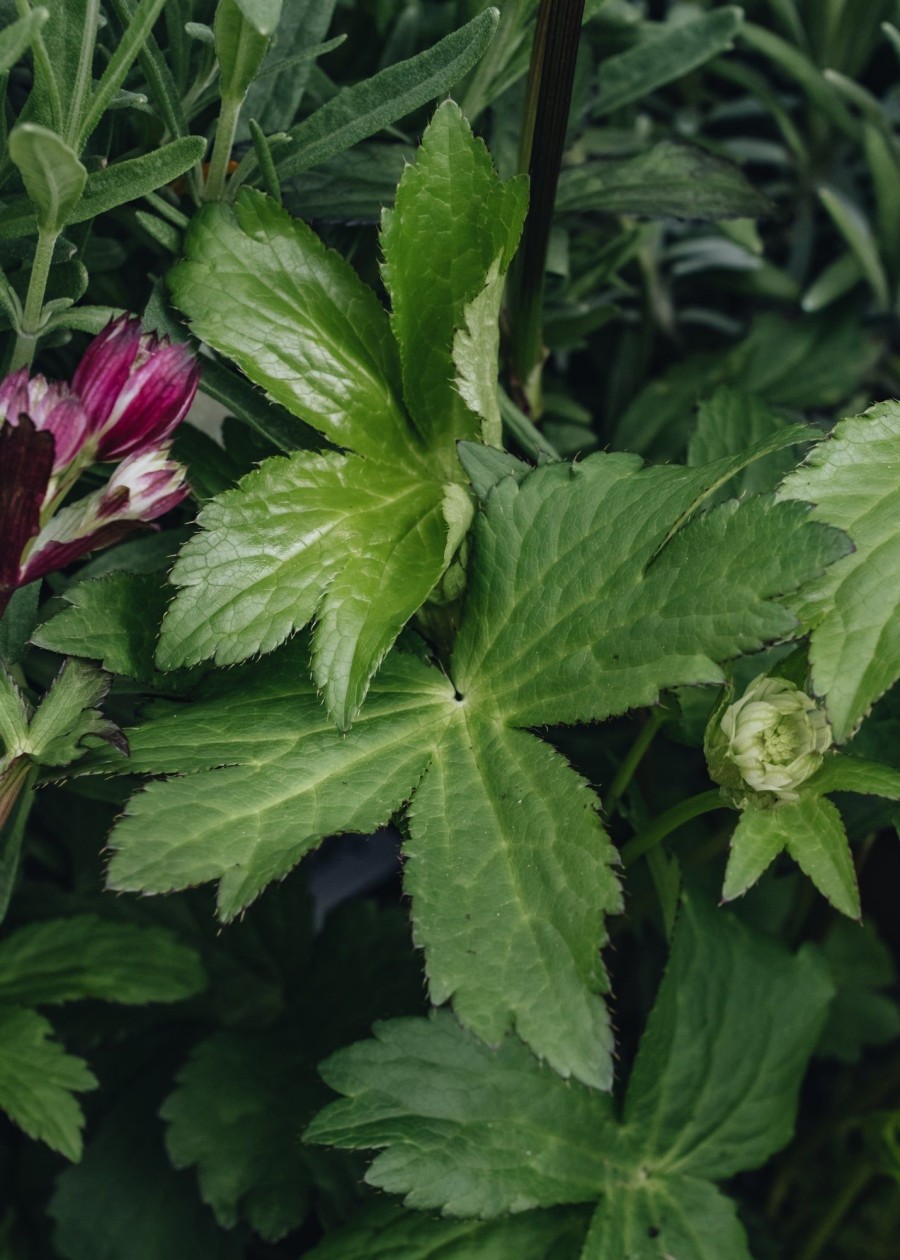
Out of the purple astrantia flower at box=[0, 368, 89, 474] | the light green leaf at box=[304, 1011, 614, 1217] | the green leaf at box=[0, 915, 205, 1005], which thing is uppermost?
the purple astrantia flower at box=[0, 368, 89, 474]

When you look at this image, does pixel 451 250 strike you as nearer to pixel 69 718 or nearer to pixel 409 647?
pixel 409 647

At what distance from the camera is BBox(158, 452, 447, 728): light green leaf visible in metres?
0.62

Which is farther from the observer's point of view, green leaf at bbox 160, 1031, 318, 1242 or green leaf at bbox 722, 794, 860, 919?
green leaf at bbox 160, 1031, 318, 1242

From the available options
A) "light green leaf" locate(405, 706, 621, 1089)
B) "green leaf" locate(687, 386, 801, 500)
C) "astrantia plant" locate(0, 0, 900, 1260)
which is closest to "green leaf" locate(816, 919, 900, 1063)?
"astrantia plant" locate(0, 0, 900, 1260)

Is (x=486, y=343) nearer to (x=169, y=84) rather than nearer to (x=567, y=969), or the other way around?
(x=169, y=84)

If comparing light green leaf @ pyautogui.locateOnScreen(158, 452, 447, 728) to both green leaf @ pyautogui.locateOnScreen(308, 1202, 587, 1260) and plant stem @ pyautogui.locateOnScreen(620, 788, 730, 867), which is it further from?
green leaf @ pyautogui.locateOnScreen(308, 1202, 587, 1260)

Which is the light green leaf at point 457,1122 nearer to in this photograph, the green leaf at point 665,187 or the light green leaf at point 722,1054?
the light green leaf at point 722,1054

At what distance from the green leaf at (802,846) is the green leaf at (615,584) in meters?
0.10

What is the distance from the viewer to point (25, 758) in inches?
24.8

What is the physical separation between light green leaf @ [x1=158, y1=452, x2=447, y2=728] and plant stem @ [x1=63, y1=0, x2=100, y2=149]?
0.20m

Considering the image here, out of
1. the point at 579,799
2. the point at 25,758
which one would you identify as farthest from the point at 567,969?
the point at 25,758

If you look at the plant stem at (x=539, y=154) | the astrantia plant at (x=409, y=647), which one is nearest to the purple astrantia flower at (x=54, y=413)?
the astrantia plant at (x=409, y=647)

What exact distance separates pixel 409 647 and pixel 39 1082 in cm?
38

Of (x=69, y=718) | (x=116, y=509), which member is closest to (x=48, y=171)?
(x=116, y=509)
